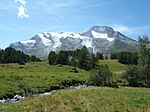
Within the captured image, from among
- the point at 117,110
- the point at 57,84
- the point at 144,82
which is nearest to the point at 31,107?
the point at 117,110

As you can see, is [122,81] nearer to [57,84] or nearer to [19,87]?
[57,84]

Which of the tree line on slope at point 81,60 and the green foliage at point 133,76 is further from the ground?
the tree line on slope at point 81,60

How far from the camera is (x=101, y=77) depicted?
92000 mm

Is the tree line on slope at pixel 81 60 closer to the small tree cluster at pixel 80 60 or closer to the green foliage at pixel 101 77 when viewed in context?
the small tree cluster at pixel 80 60

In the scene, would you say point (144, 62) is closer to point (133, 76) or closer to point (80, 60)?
point (133, 76)

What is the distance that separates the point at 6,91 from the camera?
189 feet

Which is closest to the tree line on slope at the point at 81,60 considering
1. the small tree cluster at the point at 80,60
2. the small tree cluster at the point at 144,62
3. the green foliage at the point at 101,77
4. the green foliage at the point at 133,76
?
the small tree cluster at the point at 80,60

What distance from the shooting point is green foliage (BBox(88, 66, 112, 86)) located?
90812 millimetres

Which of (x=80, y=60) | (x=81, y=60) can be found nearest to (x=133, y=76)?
(x=81, y=60)

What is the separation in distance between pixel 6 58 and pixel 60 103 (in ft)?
521

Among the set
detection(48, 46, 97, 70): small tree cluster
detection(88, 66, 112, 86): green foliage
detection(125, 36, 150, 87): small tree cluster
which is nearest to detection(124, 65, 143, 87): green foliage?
detection(125, 36, 150, 87): small tree cluster

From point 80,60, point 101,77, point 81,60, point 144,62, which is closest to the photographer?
point 144,62

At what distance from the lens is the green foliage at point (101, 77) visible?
3575 inches

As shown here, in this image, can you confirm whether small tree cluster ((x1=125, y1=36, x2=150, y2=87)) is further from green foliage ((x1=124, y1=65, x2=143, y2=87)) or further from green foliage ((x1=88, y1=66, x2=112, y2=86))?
green foliage ((x1=88, y1=66, x2=112, y2=86))
